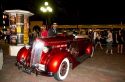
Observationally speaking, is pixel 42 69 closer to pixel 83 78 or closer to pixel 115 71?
pixel 83 78

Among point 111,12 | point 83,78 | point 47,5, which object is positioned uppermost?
point 111,12

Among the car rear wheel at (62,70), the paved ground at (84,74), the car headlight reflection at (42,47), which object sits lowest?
the paved ground at (84,74)

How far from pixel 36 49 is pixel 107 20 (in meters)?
42.6

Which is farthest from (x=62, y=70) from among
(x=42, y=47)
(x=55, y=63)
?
(x=42, y=47)

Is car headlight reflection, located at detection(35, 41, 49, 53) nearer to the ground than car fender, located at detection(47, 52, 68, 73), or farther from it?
farther from it

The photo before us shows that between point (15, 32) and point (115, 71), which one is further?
point (15, 32)

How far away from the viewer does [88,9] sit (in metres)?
58.9

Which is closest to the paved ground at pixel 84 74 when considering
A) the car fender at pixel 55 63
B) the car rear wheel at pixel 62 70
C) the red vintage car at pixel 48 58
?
the car rear wheel at pixel 62 70

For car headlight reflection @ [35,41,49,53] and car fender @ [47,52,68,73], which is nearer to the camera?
car fender @ [47,52,68,73]

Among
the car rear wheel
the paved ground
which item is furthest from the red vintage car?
the paved ground

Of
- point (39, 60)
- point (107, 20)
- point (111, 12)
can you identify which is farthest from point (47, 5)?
point (111, 12)

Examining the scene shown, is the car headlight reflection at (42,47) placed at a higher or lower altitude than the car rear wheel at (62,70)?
higher

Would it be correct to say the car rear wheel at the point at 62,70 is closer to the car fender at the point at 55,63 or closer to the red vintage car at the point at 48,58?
the red vintage car at the point at 48,58

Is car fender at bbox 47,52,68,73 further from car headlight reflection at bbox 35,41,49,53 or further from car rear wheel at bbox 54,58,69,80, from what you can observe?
car headlight reflection at bbox 35,41,49,53
